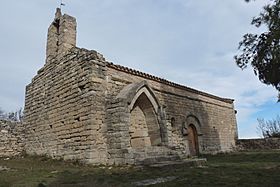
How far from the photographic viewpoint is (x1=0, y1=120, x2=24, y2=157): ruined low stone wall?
1203cm

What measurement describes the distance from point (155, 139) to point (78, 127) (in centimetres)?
332

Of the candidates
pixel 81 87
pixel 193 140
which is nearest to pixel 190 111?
pixel 193 140

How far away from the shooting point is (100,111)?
892cm

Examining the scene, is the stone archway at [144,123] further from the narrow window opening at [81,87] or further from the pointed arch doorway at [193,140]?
the pointed arch doorway at [193,140]

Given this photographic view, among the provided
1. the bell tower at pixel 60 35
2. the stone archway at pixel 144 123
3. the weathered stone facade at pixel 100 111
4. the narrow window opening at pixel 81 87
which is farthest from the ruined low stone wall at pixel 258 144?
the bell tower at pixel 60 35

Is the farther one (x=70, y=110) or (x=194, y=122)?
(x=194, y=122)

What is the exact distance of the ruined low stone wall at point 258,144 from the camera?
1862 cm

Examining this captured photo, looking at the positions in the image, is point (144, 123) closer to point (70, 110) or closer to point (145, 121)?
point (145, 121)

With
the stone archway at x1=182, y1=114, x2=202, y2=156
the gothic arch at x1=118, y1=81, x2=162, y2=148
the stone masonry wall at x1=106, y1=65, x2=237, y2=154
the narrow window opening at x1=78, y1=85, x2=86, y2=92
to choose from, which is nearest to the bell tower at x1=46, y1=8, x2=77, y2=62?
the narrow window opening at x1=78, y1=85, x2=86, y2=92

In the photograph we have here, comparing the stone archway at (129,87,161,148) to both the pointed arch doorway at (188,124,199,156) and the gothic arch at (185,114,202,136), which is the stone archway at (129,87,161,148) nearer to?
the gothic arch at (185,114,202,136)

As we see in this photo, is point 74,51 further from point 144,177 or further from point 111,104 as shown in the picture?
point 144,177

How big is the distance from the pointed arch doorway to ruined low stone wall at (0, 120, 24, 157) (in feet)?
27.9

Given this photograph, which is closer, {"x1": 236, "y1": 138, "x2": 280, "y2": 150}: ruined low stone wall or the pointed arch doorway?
the pointed arch doorway

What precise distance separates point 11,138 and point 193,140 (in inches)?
365
